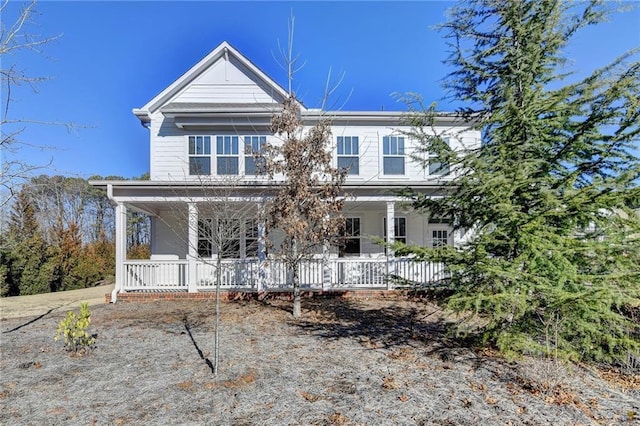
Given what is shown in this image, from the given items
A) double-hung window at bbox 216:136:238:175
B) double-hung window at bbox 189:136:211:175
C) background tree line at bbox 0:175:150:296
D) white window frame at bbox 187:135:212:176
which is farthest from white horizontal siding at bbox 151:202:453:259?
background tree line at bbox 0:175:150:296

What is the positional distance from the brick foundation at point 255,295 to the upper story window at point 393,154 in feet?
16.0

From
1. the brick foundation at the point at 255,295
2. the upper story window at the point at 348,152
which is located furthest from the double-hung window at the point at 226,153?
the brick foundation at the point at 255,295

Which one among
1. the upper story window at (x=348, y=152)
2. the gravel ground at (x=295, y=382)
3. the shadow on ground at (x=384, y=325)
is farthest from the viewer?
the upper story window at (x=348, y=152)

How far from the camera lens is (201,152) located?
Answer: 1291cm

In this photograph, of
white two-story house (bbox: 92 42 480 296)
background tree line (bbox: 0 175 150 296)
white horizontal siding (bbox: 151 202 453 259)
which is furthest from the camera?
background tree line (bbox: 0 175 150 296)

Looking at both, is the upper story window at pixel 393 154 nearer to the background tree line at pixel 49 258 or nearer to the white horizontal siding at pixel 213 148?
the white horizontal siding at pixel 213 148

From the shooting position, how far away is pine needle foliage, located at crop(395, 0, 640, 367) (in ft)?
14.5

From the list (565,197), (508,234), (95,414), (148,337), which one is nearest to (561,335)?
(508,234)

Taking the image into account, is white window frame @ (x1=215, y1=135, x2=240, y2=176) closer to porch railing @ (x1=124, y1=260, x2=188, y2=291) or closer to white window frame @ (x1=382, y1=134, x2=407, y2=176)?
porch railing @ (x1=124, y1=260, x2=188, y2=291)

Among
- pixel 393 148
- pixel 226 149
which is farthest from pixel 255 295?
pixel 393 148

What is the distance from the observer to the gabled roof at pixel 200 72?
43.1 ft

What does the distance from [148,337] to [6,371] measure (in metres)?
2.18

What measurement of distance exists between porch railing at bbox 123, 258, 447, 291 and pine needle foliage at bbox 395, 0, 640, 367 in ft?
19.2

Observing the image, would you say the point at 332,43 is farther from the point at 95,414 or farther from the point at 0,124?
the point at 95,414
